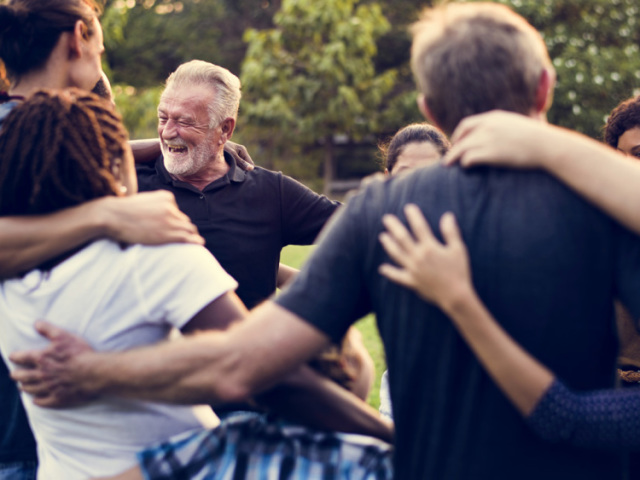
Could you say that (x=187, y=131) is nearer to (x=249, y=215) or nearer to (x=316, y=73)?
(x=249, y=215)

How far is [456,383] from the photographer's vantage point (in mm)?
1601

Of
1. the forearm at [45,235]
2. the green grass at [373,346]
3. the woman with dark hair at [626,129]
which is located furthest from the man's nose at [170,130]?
the woman with dark hair at [626,129]

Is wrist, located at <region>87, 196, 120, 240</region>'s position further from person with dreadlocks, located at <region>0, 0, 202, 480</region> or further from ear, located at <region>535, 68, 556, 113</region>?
ear, located at <region>535, 68, 556, 113</region>

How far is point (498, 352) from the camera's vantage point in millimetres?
1514

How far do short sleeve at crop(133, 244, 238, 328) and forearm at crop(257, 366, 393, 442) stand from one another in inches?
11.1

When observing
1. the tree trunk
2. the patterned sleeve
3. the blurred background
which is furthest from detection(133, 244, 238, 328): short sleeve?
the tree trunk

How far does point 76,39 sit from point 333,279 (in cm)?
134

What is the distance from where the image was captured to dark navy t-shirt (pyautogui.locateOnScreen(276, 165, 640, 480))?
1.55 meters

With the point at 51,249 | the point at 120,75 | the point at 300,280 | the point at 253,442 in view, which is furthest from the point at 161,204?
the point at 120,75

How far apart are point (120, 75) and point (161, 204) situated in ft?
97.6

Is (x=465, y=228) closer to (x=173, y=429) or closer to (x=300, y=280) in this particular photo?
(x=300, y=280)

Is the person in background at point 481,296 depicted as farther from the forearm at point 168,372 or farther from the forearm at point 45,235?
the forearm at point 45,235

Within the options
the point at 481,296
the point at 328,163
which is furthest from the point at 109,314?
the point at 328,163

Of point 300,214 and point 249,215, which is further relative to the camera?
point 300,214
